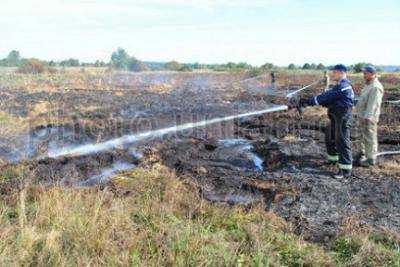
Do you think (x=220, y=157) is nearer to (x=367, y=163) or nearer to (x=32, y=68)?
(x=367, y=163)

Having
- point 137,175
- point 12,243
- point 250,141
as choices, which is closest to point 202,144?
point 250,141

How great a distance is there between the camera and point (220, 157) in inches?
415

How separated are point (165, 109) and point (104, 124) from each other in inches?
180

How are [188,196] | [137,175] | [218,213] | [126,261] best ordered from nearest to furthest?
1. [126,261]
2. [218,213]
3. [188,196]
4. [137,175]

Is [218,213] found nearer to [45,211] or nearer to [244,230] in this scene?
[244,230]

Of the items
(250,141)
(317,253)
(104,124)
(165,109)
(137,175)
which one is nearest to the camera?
(317,253)

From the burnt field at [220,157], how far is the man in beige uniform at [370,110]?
0.32 metres

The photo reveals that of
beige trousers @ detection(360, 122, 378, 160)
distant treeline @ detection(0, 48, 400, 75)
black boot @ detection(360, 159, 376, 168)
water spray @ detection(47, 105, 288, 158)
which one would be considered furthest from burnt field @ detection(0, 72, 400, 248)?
distant treeline @ detection(0, 48, 400, 75)

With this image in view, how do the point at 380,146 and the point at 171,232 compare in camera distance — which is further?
the point at 380,146

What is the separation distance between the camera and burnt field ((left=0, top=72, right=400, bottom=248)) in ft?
23.5

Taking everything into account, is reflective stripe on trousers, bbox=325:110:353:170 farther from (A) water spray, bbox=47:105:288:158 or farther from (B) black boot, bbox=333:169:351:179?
(A) water spray, bbox=47:105:288:158

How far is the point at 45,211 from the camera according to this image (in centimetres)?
561

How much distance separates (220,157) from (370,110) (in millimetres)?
3088

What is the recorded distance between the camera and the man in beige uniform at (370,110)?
9016 millimetres
